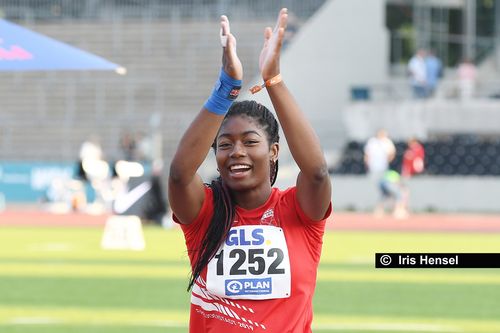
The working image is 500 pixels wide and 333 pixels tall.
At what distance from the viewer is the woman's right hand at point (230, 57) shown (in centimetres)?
425

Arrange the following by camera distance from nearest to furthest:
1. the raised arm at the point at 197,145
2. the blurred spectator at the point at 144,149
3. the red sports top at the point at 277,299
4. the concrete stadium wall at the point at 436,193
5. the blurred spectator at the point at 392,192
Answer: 1. the raised arm at the point at 197,145
2. the red sports top at the point at 277,299
3. the blurred spectator at the point at 392,192
4. the concrete stadium wall at the point at 436,193
5. the blurred spectator at the point at 144,149

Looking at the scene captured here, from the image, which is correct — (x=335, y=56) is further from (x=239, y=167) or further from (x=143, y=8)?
(x=239, y=167)

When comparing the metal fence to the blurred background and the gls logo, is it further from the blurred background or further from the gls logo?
the gls logo

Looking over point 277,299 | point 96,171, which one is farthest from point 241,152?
point 96,171

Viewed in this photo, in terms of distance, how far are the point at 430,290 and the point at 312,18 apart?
24.8 m

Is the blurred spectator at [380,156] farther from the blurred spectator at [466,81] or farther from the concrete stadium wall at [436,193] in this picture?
the blurred spectator at [466,81]

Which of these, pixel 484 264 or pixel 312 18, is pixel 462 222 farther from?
pixel 484 264

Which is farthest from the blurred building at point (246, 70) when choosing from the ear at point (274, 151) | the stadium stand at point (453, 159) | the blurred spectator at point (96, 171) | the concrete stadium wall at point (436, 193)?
the ear at point (274, 151)

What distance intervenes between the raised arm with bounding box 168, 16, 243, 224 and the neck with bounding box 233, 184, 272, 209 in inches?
5.7

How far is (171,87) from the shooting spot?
125 ft

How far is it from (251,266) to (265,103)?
101 feet

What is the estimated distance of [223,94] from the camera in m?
4.43

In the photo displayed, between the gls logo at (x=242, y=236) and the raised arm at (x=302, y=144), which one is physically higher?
the raised arm at (x=302, y=144)

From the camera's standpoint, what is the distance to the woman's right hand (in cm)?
425
